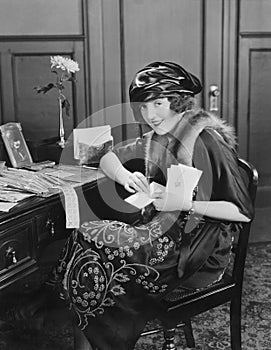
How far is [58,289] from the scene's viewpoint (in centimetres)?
209

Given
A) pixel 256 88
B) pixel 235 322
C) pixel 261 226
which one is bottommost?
pixel 261 226

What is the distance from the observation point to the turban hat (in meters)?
2.05

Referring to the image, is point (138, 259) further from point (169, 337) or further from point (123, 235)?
point (169, 337)

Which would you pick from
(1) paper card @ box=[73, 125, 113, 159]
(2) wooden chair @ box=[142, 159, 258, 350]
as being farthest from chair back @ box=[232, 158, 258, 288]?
(1) paper card @ box=[73, 125, 113, 159]

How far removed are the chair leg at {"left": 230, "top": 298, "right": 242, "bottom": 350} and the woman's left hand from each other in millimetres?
513

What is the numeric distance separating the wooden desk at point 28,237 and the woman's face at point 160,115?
482 millimetres

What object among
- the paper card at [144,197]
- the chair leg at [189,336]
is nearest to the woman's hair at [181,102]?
the paper card at [144,197]

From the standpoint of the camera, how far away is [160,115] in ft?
6.93

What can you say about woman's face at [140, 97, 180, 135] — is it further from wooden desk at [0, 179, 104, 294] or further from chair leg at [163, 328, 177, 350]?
chair leg at [163, 328, 177, 350]

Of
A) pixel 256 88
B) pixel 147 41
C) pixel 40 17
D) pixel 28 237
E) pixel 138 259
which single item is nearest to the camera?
pixel 138 259

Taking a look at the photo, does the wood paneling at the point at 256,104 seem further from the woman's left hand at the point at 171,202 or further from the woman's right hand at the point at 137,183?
the woman's left hand at the point at 171,202

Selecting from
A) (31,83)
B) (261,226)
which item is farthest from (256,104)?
(31,83)

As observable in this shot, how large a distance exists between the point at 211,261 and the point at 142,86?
653mm

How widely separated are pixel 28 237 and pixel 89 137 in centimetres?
85
